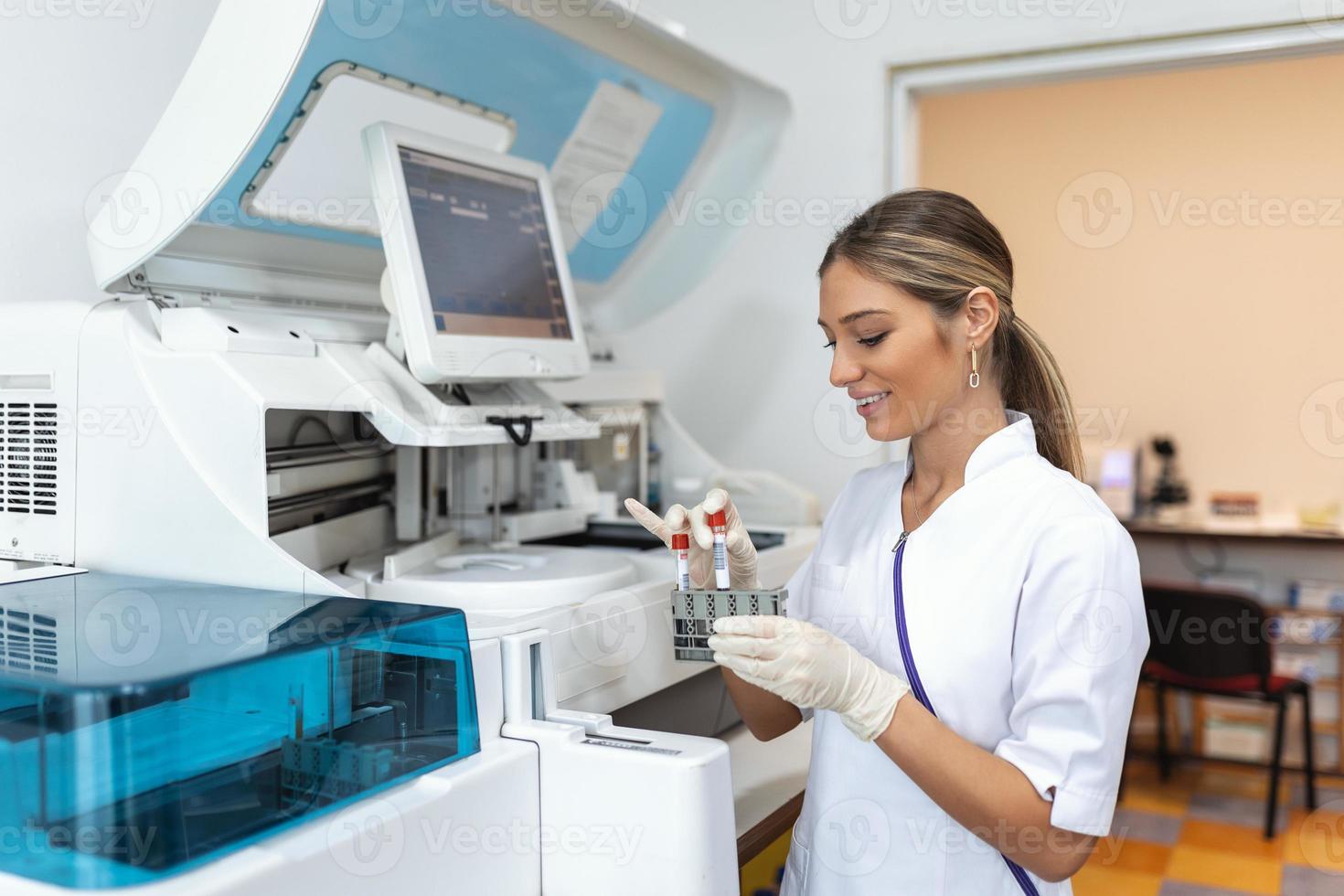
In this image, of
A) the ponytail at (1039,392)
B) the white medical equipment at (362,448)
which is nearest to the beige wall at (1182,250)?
the white medical equipment at (362,448)

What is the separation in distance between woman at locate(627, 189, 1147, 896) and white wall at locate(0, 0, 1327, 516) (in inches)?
41.5

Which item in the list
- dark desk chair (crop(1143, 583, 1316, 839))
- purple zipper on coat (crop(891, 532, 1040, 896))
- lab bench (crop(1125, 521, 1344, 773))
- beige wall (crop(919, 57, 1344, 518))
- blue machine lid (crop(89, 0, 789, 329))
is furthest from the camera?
beige wall (crop(919, 57, 1344, 518))

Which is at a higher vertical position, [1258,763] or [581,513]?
[581,513]

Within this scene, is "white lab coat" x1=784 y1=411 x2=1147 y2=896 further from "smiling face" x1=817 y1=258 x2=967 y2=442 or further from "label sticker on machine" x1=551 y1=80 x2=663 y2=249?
"label sticker on machine" x1=551 y1=80 x2=663 y2=249

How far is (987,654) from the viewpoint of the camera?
115 cm

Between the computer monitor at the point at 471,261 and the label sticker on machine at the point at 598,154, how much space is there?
0.90ft

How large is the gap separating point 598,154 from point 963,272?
3.40ft

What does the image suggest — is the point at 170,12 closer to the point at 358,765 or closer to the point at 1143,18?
the point at 358,765

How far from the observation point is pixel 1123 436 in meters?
4.60

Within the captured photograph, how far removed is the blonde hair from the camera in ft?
3.96

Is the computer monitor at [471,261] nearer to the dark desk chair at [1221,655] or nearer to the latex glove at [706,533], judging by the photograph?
the latex glove at [706,533]

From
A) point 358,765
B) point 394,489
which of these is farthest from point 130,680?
point 394,489

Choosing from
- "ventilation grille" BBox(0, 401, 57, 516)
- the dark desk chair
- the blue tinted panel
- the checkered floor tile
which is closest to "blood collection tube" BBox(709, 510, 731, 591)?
the blue tinted panel

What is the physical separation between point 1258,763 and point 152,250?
13.0 ft
